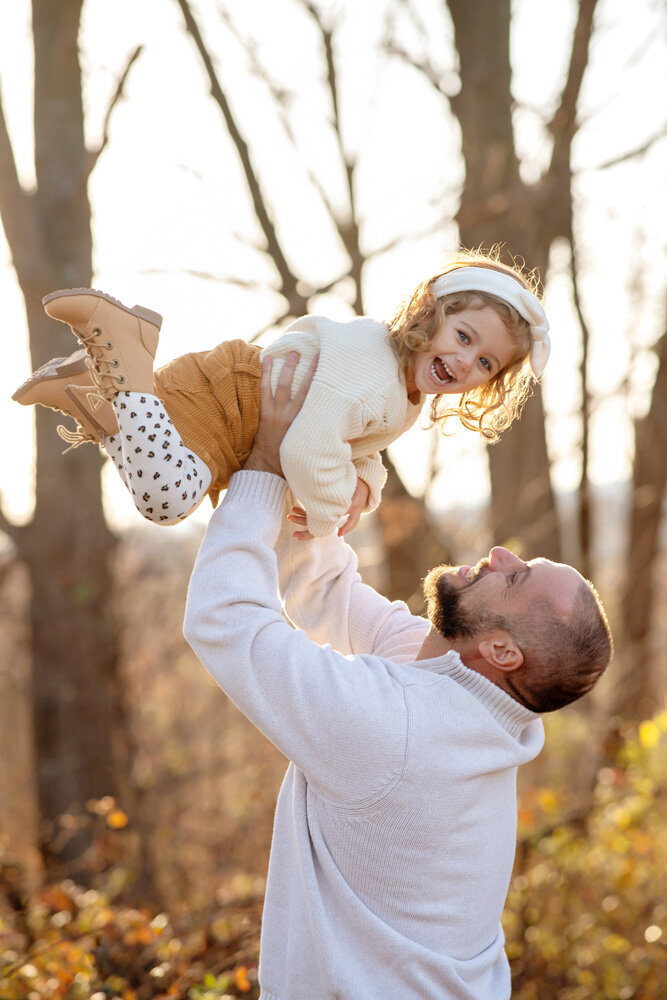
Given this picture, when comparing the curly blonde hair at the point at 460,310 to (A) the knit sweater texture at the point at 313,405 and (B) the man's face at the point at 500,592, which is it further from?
(B) the man's face at the point at 500,592

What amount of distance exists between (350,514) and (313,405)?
1.34 feet

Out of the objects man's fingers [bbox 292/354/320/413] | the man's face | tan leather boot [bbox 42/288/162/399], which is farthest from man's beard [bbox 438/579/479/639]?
tan leather boot [bbox 42/288/162/399]

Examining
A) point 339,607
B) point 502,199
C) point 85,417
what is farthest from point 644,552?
point 85,417

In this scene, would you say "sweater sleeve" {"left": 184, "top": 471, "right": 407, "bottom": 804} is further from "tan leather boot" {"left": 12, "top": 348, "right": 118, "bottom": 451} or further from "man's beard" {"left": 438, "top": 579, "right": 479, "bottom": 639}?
"tan leather boot" {"left": 12, "top": 348, "right": 118, "bottom": 451}

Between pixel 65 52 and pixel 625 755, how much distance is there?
204 inches

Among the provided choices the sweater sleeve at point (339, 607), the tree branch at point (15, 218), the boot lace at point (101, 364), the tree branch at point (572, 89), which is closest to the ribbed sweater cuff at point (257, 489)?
the sweater sleeve at point (339, 607)

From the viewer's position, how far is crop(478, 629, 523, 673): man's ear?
7.66ft

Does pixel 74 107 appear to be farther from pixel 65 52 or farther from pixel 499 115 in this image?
pixel 499 115

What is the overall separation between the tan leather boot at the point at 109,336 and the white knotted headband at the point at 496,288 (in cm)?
78

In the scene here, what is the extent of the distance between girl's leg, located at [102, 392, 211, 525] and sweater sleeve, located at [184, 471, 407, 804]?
13 cm

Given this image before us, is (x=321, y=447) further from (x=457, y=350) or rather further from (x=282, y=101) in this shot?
(x=282, y=101)

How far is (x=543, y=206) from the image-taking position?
6.93 m

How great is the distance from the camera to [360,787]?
2.19 meters

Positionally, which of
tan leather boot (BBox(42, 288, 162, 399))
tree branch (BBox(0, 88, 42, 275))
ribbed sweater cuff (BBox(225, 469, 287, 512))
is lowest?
ribbed sweater cuff (BBox(225, 469, 287, 512))
